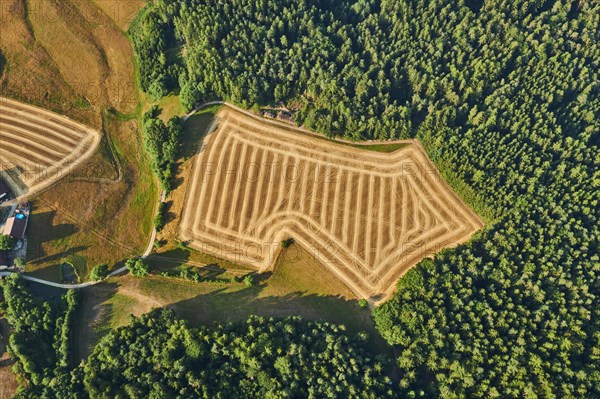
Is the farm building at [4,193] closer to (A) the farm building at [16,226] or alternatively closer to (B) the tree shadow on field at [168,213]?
(A) the farm building at [16,226]

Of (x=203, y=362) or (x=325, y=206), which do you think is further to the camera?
(x=325, y=206)

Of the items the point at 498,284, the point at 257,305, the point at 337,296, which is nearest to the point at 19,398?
the point at 257,305

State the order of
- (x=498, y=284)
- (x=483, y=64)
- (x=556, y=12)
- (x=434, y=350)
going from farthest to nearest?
(x=556, y=12) → (x=483, y=64) → (x=498, y=284) → (x=434, y=350)

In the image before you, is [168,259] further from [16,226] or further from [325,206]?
[325,206]

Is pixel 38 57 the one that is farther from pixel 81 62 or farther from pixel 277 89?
pixel 277 89

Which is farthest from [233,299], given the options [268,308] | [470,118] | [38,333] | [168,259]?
[470,118]
